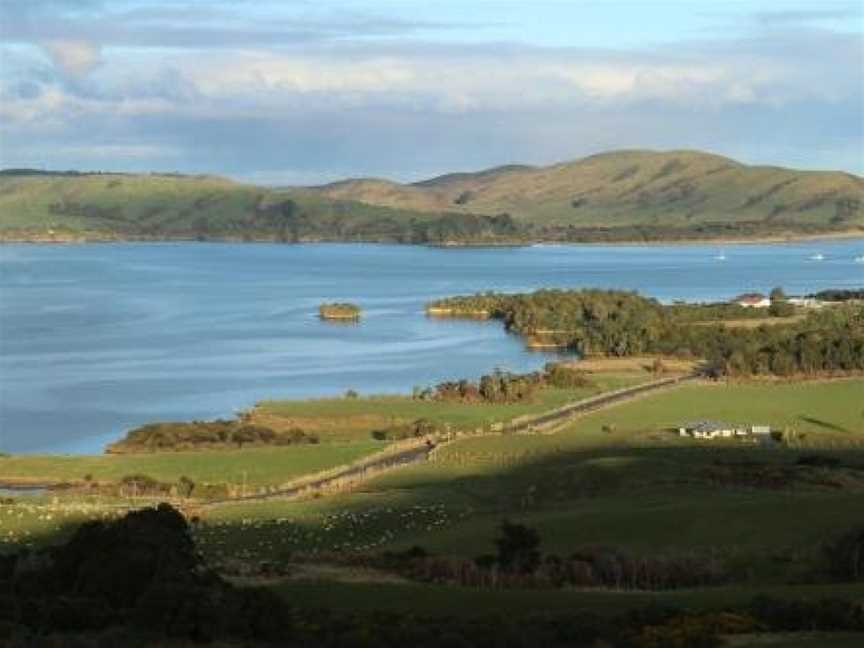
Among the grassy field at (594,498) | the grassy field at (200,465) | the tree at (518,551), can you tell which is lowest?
the grassy field at (200,465)

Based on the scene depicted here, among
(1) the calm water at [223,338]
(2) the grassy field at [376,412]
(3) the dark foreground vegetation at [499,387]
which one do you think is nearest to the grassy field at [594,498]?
(2) the grassy field at [376,412]

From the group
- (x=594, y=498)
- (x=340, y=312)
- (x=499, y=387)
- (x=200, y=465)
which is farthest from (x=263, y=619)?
(x=340, y=312)

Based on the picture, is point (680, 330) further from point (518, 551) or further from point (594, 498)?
point (518, 551)

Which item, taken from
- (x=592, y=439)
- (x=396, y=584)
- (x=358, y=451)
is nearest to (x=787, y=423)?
(x=592, y=439)

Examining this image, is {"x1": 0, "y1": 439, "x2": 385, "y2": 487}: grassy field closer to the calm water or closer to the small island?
the calm water

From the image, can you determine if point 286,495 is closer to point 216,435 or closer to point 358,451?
point 358,451

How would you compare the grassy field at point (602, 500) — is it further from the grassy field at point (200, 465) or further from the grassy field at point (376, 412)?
the grassy field at point (376, 412)
